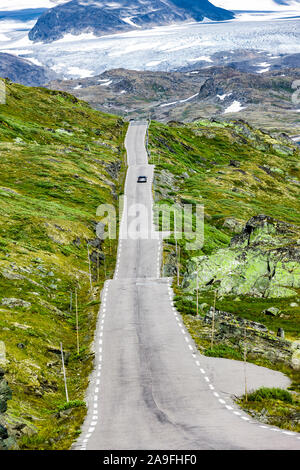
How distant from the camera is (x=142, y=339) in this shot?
134 feet

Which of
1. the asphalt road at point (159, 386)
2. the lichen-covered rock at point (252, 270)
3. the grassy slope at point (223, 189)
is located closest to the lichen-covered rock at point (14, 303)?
the asphalt road at point (159, 386)

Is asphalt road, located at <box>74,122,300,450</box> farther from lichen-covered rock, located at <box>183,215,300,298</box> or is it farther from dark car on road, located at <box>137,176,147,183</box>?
dark car on road, located at <box>137,176,147,183</box>

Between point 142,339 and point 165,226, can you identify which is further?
point 165,226

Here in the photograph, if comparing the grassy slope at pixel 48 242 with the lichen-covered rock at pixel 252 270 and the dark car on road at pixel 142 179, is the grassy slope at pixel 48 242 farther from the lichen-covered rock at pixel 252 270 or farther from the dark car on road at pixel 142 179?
the lichen-covered rock at pixel 252 270

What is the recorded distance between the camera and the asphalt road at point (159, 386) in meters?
23.5

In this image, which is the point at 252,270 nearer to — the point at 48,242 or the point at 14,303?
the point at 14,303

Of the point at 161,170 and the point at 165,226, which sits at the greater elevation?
the point at 161,170

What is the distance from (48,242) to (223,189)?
238 ft

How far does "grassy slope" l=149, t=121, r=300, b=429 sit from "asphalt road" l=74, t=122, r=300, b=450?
6.91 feet

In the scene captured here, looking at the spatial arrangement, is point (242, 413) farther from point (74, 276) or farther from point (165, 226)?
point (165, 226)

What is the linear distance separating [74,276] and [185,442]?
40305 mm

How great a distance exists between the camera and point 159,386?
104ft

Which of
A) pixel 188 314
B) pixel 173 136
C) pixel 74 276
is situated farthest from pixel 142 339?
pixel 173 136
